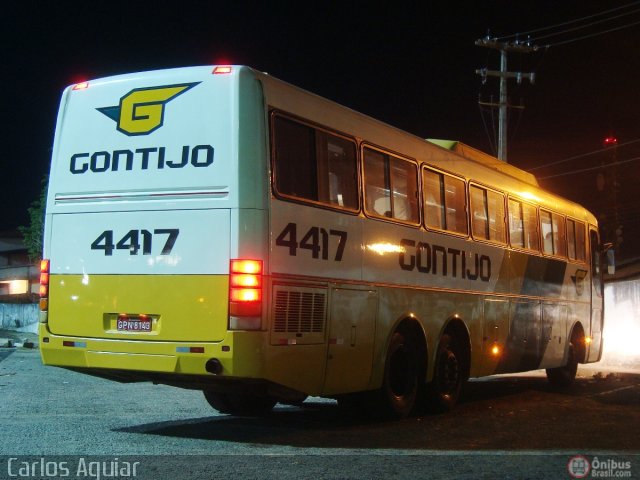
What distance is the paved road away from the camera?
22.9 ft

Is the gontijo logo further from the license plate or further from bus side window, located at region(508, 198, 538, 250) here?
bus side window, located at region(508, 198, 538, 250)

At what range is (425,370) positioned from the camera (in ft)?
34.8

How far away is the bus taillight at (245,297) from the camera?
768 centimetres

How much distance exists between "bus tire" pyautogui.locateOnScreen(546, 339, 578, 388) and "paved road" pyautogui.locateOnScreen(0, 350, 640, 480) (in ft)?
9.00

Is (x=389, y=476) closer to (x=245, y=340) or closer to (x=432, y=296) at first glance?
(x=245, y=340)

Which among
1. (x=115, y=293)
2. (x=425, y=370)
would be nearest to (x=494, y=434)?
(x=425, y=370)

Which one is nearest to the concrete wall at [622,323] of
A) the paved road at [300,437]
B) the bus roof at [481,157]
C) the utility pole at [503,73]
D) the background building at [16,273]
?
the utility pole at [503,73]

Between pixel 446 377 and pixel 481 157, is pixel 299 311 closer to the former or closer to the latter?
pixel 446 377

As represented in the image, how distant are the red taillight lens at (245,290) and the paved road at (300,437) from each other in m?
1.26

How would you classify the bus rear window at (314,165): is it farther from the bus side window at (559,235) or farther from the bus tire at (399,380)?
the bus side window at (559,235)

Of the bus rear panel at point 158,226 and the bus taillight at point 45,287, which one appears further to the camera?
the bus taillight at point 45,287

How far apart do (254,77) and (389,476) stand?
151 inches

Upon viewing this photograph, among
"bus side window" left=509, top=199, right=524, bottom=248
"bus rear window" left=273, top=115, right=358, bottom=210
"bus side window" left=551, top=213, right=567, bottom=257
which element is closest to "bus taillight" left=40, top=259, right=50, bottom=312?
"bus rear window" left=273, top=115, right=358, bottom=210

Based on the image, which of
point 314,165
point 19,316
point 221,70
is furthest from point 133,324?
point 19,316
